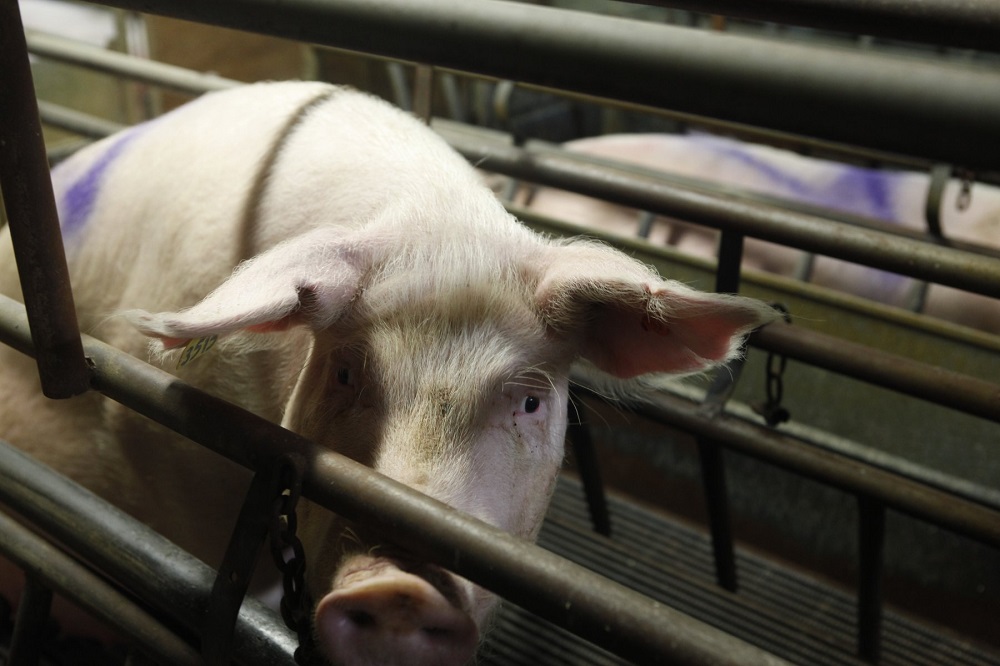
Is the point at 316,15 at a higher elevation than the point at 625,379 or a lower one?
higher

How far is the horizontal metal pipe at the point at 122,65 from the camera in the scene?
9.91 feet

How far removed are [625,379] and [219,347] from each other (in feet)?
2.84

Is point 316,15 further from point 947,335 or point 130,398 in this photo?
point 947,335

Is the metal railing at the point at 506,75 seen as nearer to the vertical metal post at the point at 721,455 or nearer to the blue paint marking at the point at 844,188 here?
the vertical metal post at the point at 721,455

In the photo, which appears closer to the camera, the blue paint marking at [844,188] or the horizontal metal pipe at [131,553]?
the horizontal metal pipe at [131,553]

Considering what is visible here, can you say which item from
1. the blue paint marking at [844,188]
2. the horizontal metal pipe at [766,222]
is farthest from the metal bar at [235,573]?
the blue paint marking at [844,188]

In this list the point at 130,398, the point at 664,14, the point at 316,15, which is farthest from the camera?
the point at 664,14

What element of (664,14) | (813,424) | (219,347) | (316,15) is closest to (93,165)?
(219,347)

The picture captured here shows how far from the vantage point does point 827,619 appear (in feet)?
8.77

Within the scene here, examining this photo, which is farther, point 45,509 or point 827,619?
point 827,619

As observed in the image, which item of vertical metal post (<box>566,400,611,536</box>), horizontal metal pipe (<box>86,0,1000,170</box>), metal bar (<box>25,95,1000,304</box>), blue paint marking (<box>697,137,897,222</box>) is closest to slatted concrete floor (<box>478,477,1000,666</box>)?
vertical metal post (<box>566,400,611,536</box>)

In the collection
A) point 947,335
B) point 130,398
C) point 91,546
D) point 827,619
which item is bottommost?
point 827,619

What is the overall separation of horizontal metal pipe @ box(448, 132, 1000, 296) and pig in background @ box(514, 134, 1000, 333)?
1518mm

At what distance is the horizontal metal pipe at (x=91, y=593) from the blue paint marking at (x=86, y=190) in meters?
0.87
